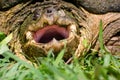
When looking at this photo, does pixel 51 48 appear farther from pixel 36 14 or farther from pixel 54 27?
pixel 36 14

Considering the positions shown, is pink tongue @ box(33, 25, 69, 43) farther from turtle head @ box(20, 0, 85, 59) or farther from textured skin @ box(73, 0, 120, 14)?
textured skin @ box(73, 0, 120, 14)

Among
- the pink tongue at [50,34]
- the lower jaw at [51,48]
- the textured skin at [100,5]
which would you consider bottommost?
the lower jaw at [51,48]

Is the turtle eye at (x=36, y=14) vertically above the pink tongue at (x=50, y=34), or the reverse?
the turtle eye at (x=36, y=14)

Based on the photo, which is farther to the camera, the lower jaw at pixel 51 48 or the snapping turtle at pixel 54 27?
the snapping turtle at pixel 54 27

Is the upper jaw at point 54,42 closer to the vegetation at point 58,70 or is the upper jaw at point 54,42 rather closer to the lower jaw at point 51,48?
the lower jaw at point 51,48

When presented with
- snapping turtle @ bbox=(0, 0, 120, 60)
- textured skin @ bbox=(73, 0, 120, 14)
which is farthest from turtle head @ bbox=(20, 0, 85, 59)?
textured skin @ bbox=(73, 0, 120, 14)

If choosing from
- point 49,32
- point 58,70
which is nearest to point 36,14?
point 49,32

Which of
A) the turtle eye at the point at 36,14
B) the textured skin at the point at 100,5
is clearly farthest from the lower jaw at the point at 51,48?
the textured skin at the point at 100,5

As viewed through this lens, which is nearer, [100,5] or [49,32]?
[49,32]
